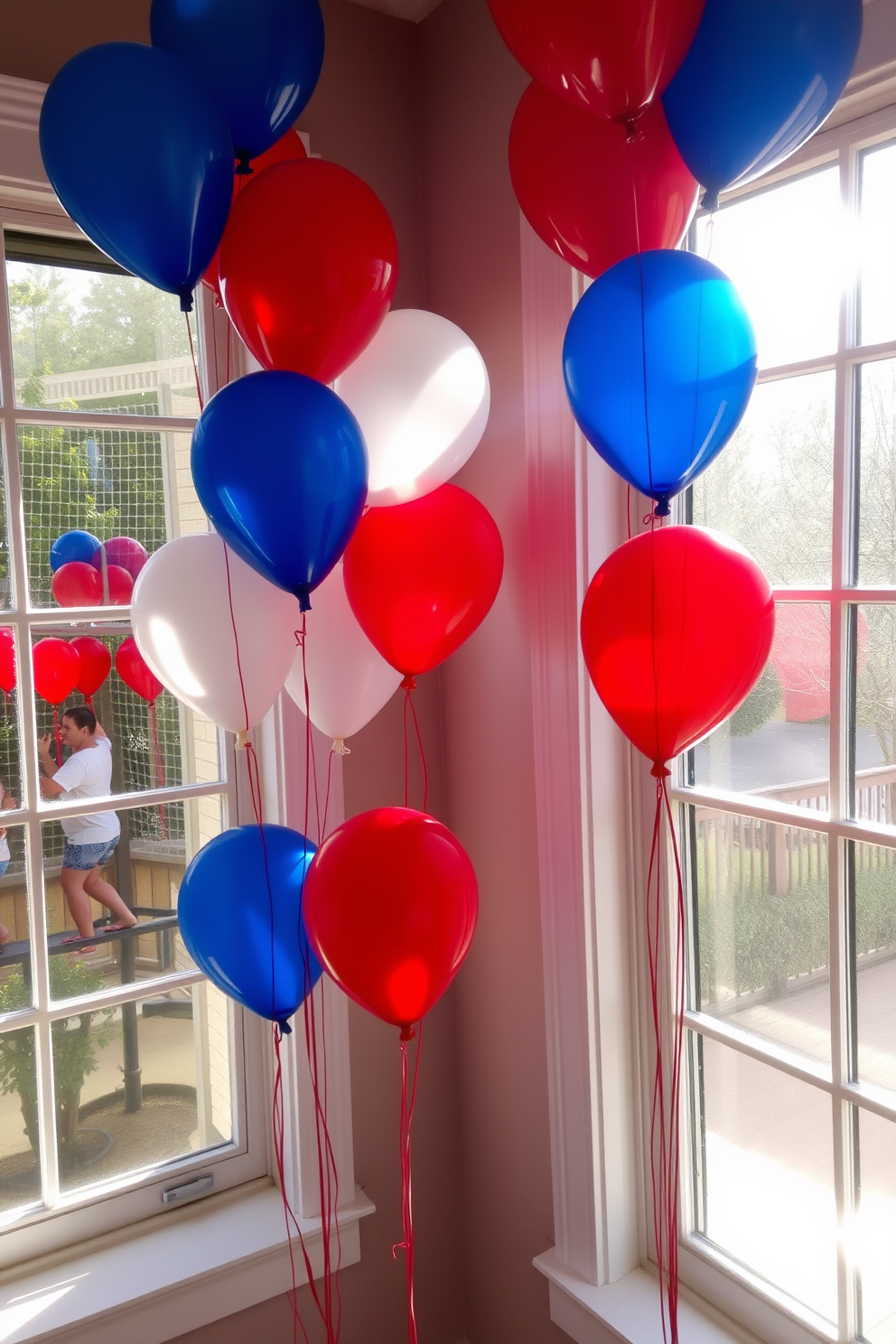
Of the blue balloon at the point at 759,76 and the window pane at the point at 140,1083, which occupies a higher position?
the blue balloon at the point at 759,76

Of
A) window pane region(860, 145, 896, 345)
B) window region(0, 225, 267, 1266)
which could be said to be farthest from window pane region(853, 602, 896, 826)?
window region(0, 225, 267, 1266)

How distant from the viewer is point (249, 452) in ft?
3.51

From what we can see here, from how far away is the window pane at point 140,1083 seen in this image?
1.75 metres

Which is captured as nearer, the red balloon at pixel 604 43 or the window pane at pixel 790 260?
the red balloon at pixel 604 43

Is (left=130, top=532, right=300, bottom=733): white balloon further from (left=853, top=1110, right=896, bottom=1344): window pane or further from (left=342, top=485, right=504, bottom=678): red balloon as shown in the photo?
(left=853, top=1110, right=896, bottom=1344): window pane

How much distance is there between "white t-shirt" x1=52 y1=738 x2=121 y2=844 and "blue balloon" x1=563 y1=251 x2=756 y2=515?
3.69ft

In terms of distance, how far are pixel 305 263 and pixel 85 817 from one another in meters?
1.09

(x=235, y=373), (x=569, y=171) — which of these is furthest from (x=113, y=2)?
(x=569, y=171)

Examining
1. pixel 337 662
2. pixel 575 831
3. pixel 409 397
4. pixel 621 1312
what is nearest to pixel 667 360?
pixel 409 397

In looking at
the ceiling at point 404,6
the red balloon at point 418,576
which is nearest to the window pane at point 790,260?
the red balloon at point 418,576

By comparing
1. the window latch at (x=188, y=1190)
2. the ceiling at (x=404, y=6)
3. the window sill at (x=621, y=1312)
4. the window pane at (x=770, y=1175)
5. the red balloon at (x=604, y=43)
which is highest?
the ceiling at (x=404, y=6)

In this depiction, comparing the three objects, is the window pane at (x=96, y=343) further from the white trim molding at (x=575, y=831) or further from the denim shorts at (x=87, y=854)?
the denim shorts at (x=87, y=854)

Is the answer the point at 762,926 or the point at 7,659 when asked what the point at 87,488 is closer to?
the point at 7,659

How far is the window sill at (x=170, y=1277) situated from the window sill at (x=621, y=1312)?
39 cm
